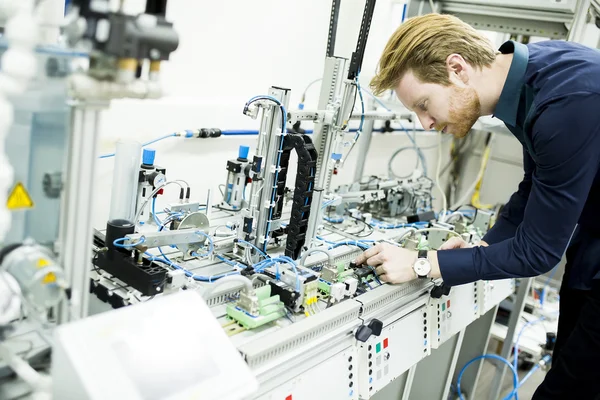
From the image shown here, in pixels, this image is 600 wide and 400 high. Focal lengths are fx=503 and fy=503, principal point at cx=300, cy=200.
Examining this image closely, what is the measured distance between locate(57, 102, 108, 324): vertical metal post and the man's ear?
92 centimetres

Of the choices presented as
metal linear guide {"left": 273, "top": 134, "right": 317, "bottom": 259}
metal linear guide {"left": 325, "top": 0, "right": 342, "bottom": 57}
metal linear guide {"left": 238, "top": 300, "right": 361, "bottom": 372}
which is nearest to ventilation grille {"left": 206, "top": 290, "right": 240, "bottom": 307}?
metal linear guide {"left": 238, "top": 300, "right": 361, "bottom": 372}

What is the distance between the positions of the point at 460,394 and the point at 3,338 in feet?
8.15

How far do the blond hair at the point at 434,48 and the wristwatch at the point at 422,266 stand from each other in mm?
538

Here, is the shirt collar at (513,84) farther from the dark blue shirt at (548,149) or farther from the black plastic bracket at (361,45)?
the black plastic bracket at (361,45)

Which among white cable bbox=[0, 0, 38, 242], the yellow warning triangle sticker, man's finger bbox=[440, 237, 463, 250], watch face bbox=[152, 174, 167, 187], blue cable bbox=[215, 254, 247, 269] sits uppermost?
white cable bbox=[0, 0, 38, 242]

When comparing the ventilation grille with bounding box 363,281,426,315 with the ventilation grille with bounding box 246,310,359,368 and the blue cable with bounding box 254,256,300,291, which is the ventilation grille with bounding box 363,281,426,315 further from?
the blue cable with bounding box 254,256,300,291

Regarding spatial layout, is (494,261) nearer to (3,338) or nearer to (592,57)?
(592,57)

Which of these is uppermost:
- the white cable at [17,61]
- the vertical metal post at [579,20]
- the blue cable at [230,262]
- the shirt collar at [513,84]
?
the vertical metal post at [579,20]

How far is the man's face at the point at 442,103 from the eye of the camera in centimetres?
140

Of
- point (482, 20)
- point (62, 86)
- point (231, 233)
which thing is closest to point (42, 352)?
point (62, 86)

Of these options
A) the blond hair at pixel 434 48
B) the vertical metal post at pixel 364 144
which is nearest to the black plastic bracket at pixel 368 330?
the blond hair at pixel 434 48

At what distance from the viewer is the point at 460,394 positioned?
2.78m

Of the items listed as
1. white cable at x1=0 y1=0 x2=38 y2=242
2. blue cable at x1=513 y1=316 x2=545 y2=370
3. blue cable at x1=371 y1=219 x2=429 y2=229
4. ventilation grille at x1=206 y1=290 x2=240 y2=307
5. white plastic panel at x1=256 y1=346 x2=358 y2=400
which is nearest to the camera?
white cable at x1=0 y1=0 x2=38 y2=242

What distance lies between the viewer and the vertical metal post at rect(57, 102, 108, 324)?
0.88m
